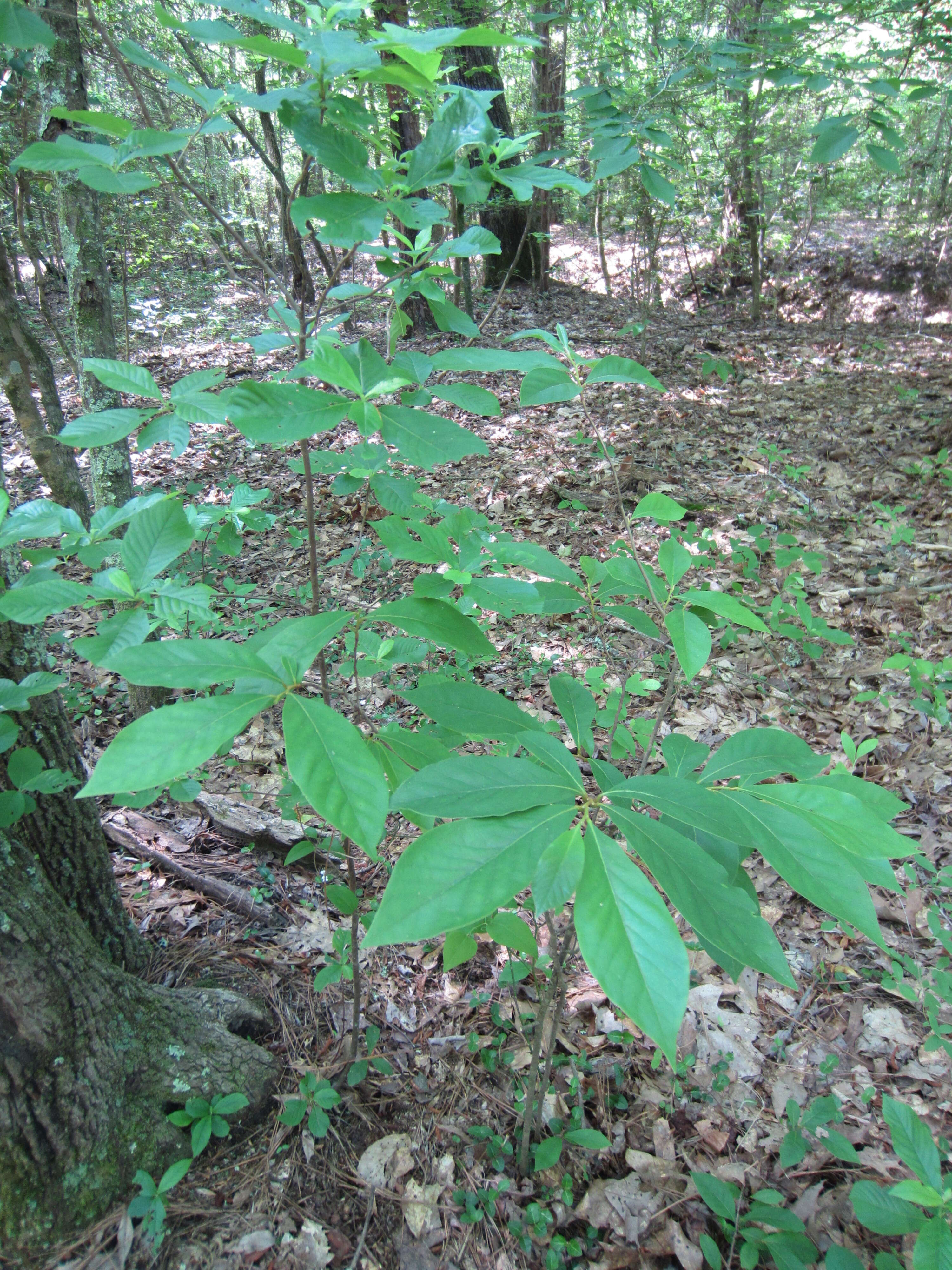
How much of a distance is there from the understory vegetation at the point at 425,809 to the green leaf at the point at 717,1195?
0.04 ft

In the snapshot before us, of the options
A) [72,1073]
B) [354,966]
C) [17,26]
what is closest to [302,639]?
[354,966]

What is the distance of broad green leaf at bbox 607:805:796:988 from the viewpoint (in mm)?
661

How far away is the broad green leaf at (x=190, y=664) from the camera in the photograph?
728 millimetres

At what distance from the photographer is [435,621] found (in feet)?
3.04

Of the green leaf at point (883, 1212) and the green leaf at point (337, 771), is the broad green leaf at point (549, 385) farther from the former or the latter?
the green leaf at point (883, 1212)

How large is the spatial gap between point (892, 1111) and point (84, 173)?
1.95m

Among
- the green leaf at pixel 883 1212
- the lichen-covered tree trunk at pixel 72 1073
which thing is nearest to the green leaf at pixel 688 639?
the green leaf at pixel 883 1212

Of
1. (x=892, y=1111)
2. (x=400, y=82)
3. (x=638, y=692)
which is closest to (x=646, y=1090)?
(x=892, y=1111)

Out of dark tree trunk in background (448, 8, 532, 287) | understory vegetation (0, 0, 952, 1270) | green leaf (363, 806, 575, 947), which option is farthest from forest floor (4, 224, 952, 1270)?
dark tree trunk in background (448, 8, 532, 287)

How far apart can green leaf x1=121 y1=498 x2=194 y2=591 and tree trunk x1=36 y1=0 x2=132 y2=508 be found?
1789 millimetres

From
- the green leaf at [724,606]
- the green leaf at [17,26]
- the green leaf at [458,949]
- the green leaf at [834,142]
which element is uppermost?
the green leaf at [17,26]

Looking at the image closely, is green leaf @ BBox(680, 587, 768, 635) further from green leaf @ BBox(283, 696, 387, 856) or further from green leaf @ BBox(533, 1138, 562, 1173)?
green leaf @ BBox(533, 1138, 562, 1173)

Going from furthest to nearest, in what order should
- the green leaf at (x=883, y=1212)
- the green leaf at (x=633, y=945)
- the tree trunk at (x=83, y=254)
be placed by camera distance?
the tree trunk at (x=83, y=254), the green leaf at (x=883, y=1212), the green leaf at (x=633, y=945)

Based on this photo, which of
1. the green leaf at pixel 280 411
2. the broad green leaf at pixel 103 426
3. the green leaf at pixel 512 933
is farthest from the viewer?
the green leaf at pixel 512 933
